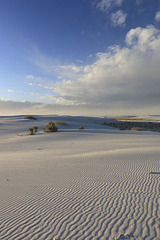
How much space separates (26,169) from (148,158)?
4.85 meters

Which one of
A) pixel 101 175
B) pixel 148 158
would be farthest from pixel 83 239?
pixel 148 158

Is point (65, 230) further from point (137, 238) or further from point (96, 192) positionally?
point (96, 192)

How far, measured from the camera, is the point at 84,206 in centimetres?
328

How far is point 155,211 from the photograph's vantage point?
2990 millimetres

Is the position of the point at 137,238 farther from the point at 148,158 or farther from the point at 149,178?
the point at 148,158

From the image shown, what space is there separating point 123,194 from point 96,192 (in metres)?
0.61

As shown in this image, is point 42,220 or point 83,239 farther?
point 42,220

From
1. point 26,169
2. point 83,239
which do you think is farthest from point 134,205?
point 26,169

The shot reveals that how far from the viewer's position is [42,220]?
2.84m

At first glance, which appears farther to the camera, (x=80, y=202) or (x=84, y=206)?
(x=80, y=202)

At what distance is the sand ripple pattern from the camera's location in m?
2.52

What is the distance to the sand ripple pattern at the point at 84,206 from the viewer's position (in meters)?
2.52

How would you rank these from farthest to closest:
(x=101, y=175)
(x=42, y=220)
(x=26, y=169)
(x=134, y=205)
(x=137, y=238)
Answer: (x=26, y=169) < (x=101, y=175) < (x=134, y=205) < (x=42, y=220) < (x=137, y=238)

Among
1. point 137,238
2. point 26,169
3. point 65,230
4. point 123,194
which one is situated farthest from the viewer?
point 26,169
